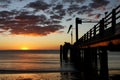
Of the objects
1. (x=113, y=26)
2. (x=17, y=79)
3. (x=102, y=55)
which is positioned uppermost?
(x=113, y=26)

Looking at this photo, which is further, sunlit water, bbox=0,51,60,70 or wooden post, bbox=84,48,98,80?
sunlit water, bbox=0,51,60,70

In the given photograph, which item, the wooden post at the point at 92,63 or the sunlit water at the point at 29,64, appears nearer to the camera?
the wooden post at the point at 92,63

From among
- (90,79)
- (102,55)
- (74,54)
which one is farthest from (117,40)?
(74,54)

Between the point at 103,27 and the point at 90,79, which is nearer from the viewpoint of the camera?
the point at 103,27

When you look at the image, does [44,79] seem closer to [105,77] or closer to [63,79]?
[63,79]

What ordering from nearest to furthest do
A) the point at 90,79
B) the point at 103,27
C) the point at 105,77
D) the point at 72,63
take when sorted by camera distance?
the point at 103,27, the point at 105,77, the point at 90,79, the point at 72,63

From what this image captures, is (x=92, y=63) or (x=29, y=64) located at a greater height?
(x=92, y=63)

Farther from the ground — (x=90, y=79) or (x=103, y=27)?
(x=103, y=27)

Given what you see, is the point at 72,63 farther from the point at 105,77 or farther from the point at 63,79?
the point at 105,77

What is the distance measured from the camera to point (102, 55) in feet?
61.0

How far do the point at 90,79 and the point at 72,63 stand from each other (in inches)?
1037

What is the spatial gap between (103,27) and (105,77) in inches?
139

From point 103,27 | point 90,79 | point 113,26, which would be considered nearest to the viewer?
point 113,26

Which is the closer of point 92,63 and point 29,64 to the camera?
point 92,63
